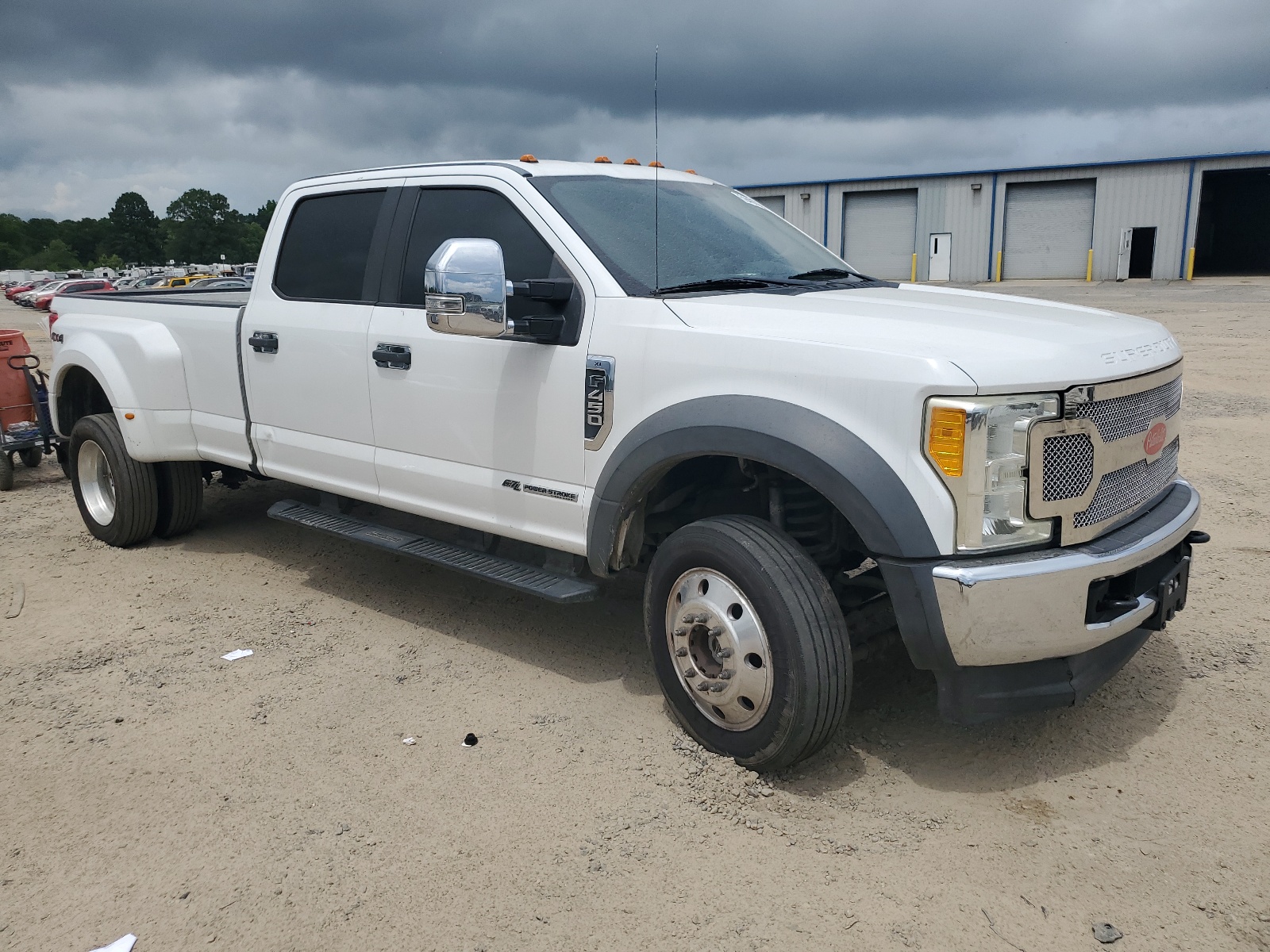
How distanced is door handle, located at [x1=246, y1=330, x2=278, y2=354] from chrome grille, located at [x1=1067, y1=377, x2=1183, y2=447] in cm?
366

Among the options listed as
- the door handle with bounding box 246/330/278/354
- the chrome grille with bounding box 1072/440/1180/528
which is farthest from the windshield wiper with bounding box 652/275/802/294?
the door handle with bounding box 246/330/278/354

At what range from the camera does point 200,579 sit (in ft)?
18.1

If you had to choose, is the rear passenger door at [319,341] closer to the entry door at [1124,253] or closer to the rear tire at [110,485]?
the rear tire at [110,485]

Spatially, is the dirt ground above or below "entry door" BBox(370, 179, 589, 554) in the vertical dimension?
below

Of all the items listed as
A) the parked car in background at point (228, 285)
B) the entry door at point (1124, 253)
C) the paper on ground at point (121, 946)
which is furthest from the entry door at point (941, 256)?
the paper on ground at point (121, 946)

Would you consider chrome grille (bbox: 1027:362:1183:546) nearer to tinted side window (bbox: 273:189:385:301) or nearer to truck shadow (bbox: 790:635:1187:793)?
truck shadow (bbox: 790:635:1187:793)

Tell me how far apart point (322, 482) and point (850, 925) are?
326 centimetres

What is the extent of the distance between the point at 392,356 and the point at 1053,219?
38.3 meters

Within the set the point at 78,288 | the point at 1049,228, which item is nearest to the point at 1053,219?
the point at 1049,228

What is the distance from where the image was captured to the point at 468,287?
3307mm

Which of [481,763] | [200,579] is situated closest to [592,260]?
[481,763]

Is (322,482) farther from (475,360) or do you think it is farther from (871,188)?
(871,188)

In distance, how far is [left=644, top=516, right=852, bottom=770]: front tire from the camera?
306 cm

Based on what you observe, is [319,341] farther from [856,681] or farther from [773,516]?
[856,681]
